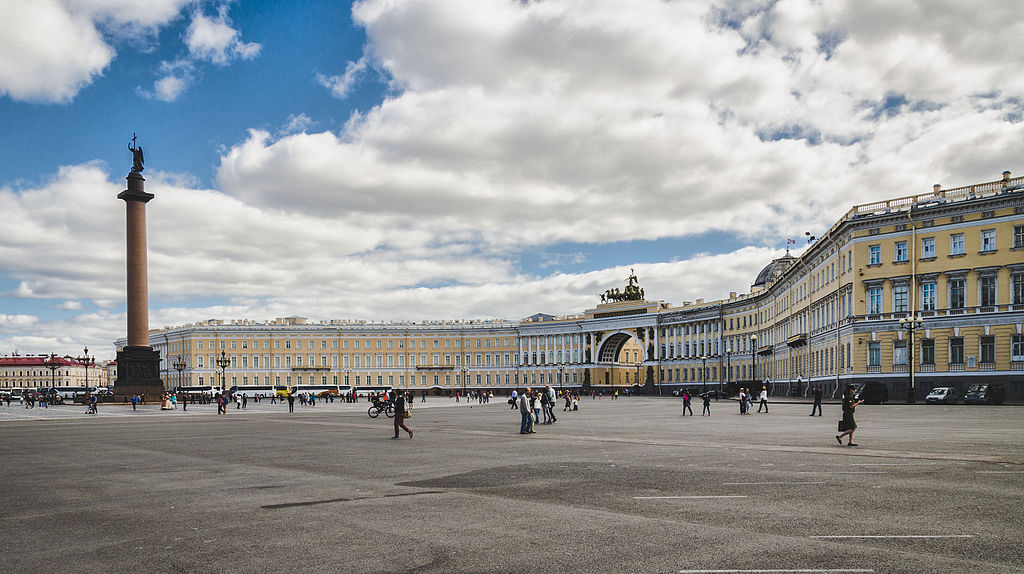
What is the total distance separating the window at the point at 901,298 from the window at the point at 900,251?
196cm

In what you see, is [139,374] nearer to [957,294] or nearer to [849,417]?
[849,417]

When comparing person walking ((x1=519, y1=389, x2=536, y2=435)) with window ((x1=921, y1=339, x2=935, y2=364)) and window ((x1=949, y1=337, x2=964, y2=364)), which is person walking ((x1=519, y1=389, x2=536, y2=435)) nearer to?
window ((x1=921, y1=339, x2=935, y2=364))

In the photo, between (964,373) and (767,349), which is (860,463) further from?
(767,349)

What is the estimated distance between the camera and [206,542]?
9.91 metres

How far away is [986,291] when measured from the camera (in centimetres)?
5734

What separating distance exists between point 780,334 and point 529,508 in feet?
308

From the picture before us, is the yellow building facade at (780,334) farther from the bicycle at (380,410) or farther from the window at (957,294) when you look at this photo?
the bicycle at (380,410)

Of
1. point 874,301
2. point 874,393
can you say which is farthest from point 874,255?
point 874,393

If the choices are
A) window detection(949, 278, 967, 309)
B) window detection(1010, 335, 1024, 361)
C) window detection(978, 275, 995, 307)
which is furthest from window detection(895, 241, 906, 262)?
window detection(1010, 335, 1024, 361)

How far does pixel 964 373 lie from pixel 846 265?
41.3ft

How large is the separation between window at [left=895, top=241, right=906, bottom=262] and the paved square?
137ft

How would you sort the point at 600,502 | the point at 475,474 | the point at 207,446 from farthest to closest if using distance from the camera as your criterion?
the point at 207,446 < the point at 475,474 < the point at 600,502

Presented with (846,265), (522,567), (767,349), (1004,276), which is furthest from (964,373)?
(522,567)

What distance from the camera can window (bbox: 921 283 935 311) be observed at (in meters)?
59.5
